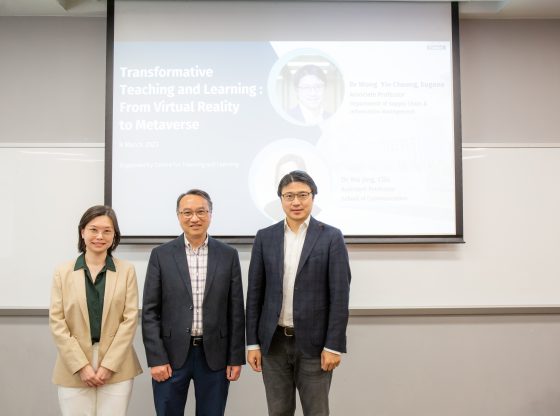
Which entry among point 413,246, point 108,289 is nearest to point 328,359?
point 108,289

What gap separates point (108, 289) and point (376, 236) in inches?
64.3

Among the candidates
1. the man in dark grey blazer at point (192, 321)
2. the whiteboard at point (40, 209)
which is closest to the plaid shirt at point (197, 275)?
the man in dark grey blazer at point (192, 321)

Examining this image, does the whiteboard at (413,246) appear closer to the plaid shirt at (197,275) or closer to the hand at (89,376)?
the plaid shirt at (197,275)

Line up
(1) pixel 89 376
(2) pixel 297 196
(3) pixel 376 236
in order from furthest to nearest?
(3) pixel 376 236, (2) pixel 297 196, (1) pixel 89 376

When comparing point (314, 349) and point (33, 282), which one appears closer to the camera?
point (314, 349)

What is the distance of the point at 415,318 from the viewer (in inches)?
111

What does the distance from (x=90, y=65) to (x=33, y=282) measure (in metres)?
1.46

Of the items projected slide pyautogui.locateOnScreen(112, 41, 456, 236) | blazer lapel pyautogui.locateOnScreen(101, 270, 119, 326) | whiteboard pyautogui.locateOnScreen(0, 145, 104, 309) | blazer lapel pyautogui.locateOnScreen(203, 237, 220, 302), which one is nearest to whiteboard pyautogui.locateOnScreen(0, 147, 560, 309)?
whiteboard pyautogui.locateOnScreen(0, 145, 104, 309)

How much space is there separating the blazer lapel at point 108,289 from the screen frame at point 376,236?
32.2 inches

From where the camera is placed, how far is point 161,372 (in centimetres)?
187

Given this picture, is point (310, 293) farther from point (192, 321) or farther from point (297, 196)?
point (192, 321)

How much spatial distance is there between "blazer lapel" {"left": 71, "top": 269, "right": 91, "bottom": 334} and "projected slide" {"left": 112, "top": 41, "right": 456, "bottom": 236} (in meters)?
0.88

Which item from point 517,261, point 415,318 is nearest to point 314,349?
point 415,318

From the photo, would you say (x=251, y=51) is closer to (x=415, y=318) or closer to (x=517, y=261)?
(x=415, y=318)
